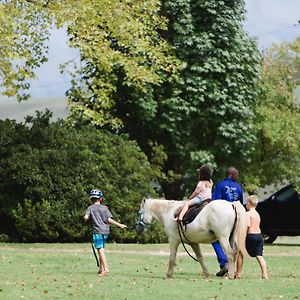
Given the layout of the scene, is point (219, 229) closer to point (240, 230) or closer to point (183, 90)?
point (240, 230)

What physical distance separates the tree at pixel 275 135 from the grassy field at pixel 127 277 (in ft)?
30.7

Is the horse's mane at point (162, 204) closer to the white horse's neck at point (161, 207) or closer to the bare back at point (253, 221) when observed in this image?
the white horse's neck at point (161, 207)

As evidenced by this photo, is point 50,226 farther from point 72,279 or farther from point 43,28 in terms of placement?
point 72,279

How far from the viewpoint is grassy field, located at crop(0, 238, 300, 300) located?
15.4 m

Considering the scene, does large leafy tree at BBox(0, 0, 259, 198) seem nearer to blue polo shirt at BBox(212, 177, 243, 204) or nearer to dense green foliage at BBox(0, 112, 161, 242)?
dense green foliage at BBox(0, 112, 161, 242)

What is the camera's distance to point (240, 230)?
18.0 meters

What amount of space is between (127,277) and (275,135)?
1916 cm

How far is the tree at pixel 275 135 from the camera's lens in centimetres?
3706

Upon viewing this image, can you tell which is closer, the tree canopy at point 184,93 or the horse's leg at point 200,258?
the horse's leg at point 200,258

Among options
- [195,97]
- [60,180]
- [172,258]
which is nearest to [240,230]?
[172,258]

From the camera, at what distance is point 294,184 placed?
3581 cm

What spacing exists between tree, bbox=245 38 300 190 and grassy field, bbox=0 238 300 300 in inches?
369

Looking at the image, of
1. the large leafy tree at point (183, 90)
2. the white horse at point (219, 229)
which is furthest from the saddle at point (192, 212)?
the large leafy tree at point (183, 90)

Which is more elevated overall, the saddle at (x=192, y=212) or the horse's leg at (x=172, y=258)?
the saddle at (x=192, y=212)
